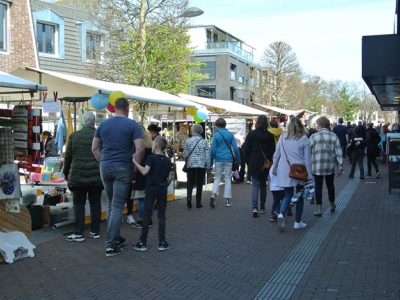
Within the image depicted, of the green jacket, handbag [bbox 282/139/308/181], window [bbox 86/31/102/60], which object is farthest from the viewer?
window [bbox 86/31/102/60]

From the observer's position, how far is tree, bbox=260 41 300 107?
5259 centimetres

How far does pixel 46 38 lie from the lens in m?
22.2

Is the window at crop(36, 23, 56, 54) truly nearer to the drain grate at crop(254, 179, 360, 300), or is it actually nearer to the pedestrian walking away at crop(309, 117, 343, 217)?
the pedestrian walking away at crop(309, 117, 343, 217)

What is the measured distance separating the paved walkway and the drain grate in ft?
0.04

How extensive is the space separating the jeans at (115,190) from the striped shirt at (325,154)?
169 inches

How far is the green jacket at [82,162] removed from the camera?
7543mm

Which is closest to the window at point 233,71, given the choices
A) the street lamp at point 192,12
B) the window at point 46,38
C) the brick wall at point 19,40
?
the window at point 46,38

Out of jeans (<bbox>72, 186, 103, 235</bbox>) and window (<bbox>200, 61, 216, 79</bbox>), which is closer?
jeans (<bbox>72, 186, 103, 235</bbox>)

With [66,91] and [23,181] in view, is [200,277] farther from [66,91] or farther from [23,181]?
[23,181]

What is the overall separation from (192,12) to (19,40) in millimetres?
6219

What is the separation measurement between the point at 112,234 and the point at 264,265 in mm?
1944

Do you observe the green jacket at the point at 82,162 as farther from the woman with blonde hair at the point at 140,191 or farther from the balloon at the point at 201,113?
the balloon at the point at 201,113

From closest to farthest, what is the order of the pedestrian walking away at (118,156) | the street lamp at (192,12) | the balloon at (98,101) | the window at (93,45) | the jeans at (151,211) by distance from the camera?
the pedestrian walking away at (118,156)
the jeans at (151,211)
the balloon at (98,101)
the street lamp at (192,12)
the window at (93,45)

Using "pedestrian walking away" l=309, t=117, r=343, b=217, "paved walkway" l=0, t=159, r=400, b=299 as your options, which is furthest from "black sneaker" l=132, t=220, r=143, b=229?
"pedestrian walking away" l=309, t=117, r=343, b=217
